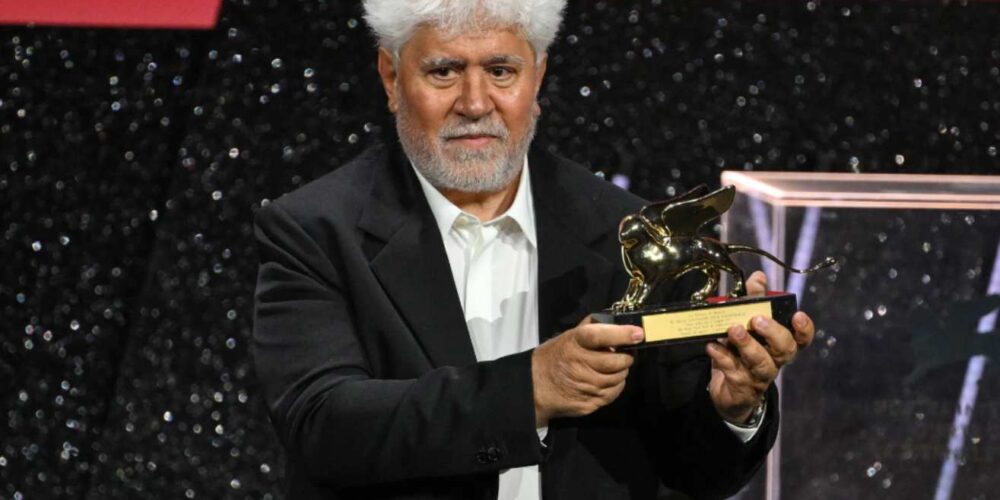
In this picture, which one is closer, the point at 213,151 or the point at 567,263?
the point at 567,263

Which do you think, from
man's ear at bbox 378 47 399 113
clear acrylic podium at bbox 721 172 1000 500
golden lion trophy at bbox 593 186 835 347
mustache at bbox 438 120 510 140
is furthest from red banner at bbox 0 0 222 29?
golden lion trophy at bbox 593 186 835 347

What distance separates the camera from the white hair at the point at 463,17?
1.29 metres

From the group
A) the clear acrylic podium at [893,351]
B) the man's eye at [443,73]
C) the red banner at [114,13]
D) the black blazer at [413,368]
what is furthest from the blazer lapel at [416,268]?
the red banner at [114,13]

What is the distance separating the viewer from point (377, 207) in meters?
1.34

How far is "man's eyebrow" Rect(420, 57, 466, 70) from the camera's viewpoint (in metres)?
1.31

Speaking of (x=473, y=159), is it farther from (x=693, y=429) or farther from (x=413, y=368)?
(x=693, y=429)

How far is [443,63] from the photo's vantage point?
132 cm

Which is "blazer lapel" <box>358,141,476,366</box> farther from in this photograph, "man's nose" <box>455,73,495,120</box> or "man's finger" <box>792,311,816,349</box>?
"man's finger" <box>792,311,816,349</box>

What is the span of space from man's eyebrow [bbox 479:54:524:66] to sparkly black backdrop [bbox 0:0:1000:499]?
68 cm

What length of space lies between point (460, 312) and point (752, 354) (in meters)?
0.27

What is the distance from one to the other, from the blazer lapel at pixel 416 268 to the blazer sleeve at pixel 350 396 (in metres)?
0.04

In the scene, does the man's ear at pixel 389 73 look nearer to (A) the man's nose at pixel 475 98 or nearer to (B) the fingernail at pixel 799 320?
(A) the man's nose at pixel 475 98

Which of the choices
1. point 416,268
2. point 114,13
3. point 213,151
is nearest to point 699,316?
point 416,268

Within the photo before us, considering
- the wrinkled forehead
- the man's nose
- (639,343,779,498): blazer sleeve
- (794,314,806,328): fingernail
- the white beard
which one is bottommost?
(639,343,779,498): blazer sleeve
